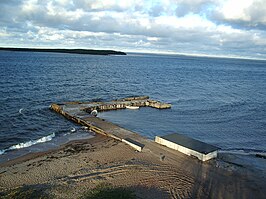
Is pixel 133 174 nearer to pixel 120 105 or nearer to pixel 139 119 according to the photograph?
pixel 139 119

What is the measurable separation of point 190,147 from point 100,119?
15742 mm

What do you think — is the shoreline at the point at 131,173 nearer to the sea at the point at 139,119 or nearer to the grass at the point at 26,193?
the grass at the point at 26,193

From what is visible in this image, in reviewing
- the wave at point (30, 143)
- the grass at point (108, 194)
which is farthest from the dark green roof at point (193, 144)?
the wave at point (30, 143)

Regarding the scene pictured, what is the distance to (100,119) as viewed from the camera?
37375mm

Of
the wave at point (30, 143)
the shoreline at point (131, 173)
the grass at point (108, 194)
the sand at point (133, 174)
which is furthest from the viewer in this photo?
the wave at point (30, 143)

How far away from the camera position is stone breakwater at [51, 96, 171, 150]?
30.3m

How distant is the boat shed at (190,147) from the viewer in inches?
961

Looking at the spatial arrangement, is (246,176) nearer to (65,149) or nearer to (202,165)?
(202,165)

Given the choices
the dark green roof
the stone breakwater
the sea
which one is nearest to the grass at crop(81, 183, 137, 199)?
the dark green roof

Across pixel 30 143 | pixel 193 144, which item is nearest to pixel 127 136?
pixel 193 144

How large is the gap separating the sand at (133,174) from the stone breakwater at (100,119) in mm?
3733

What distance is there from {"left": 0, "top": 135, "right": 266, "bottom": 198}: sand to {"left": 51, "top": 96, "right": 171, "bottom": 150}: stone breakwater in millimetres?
3733

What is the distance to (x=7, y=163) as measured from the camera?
75.4ft

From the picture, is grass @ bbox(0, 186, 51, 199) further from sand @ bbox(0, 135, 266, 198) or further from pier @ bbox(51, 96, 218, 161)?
pier @ bbox(51, 96, 218, 161)
